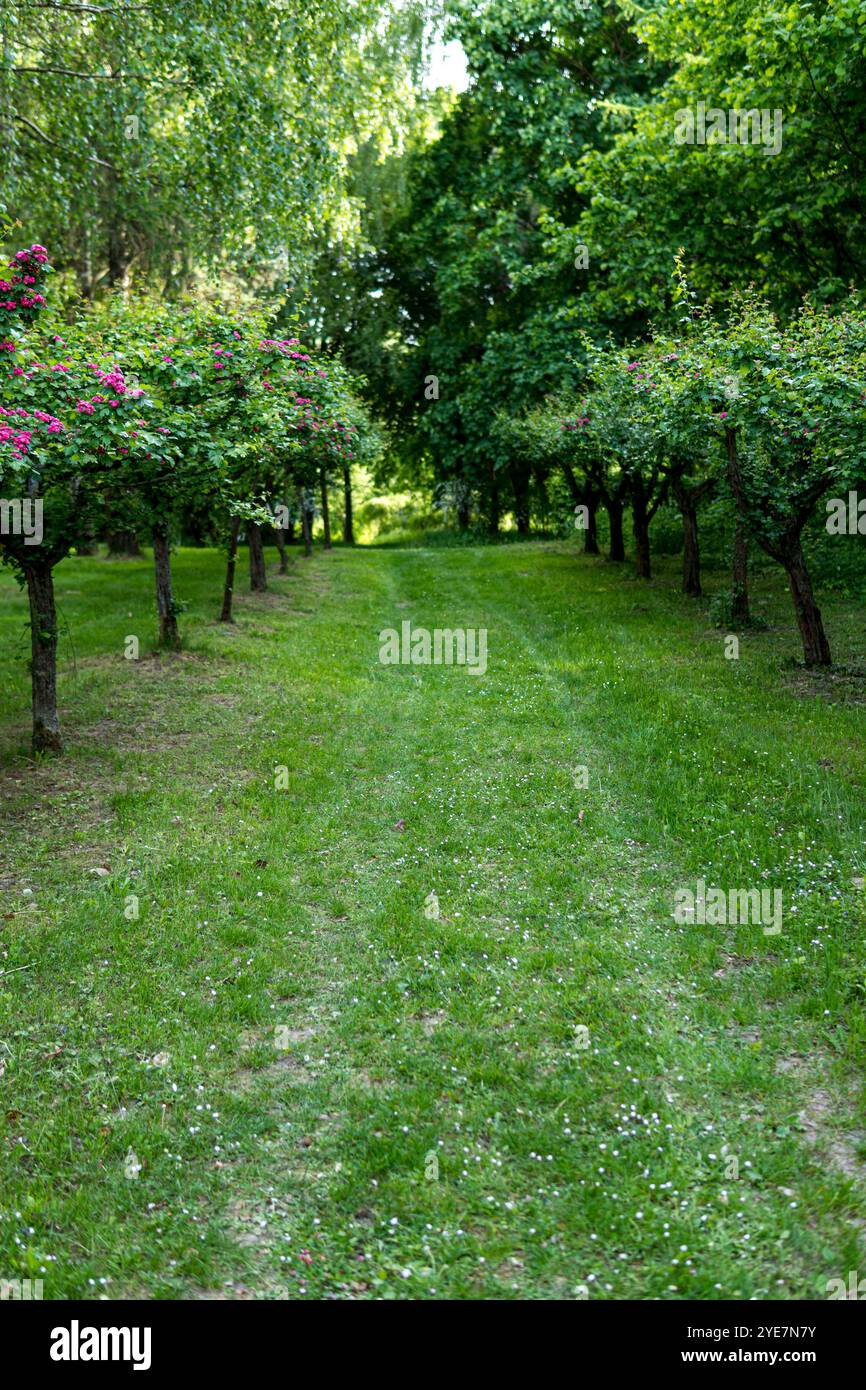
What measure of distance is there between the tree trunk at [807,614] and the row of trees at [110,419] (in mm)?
7005

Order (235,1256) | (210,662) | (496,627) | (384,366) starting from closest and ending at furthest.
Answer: (235,1256)
(210,662)
(496,627)
(384,366)

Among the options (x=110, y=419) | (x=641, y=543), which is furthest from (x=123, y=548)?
(x=110, y=419)

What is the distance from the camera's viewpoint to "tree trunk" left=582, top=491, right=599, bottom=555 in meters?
26.6

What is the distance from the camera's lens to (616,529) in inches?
982

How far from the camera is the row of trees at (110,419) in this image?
27.4ft

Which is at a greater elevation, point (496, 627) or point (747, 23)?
point (747, 23)

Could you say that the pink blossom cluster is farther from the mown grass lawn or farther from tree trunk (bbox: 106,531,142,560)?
tree trunk (bbox: 106,531,142,560)

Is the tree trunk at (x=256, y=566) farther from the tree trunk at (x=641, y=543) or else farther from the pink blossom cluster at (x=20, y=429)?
the pink blossom cluster at (x=20, y=429)

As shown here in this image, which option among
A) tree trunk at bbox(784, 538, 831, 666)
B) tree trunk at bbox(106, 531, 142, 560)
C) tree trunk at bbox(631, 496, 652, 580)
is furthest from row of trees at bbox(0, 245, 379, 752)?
tree trunk at bbox(106, 531, 142, 560)

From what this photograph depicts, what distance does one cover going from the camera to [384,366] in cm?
3759

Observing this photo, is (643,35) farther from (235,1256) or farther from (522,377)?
(235,1256)

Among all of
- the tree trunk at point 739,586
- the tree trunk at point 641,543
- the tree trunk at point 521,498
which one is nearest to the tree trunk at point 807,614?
the tree trunk at point 739,586
